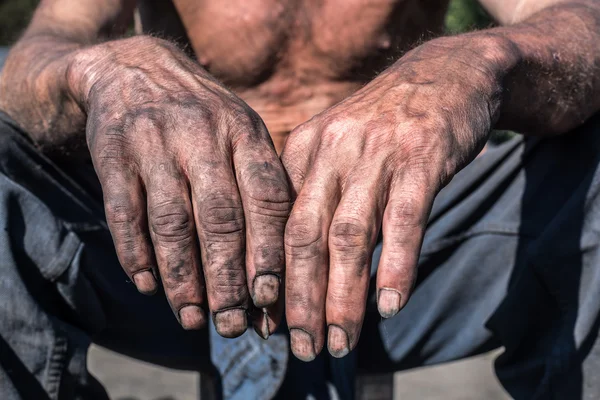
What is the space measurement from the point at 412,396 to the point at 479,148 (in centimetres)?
134

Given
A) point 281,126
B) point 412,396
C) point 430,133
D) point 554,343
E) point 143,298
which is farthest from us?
point 412,396

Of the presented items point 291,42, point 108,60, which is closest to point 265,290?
point 108,60

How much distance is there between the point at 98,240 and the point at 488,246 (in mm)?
630

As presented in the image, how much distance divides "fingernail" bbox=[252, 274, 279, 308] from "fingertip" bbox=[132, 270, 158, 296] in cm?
11

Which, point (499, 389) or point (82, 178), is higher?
point (82, 178)

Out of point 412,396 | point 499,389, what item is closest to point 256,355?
point 412,396

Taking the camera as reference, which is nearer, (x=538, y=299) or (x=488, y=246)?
(x=538, y=299)

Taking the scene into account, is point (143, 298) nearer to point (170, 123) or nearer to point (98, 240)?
point (98, 240)

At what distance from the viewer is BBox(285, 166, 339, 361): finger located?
0.78m

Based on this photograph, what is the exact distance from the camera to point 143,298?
1236 millimetres

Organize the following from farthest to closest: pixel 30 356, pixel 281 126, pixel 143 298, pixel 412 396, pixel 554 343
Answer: pixel 412 396 < pixel 281 126 < pixel 143 298 < pixel 554 343 < pixel 30 356

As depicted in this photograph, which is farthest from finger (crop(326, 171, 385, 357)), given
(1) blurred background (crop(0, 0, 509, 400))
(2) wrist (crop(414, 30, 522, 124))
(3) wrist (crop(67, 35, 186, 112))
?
(1) blurred background (crop(0, 0, 509, 400))

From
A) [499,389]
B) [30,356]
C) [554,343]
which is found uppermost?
[30,356]

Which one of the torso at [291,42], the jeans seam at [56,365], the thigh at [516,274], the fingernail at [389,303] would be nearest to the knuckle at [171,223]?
the fingernail at [389,303]
